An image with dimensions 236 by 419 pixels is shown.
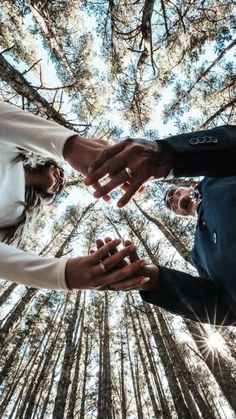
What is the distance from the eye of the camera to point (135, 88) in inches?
330

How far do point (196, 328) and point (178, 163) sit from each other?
8.87 metres

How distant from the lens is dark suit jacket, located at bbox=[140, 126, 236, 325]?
1365mm

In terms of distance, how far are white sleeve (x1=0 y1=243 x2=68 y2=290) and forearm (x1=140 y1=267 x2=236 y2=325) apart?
0.53 meters

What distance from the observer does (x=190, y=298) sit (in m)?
1.62

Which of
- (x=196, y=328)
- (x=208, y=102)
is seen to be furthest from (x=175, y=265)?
(x=208, y=102)

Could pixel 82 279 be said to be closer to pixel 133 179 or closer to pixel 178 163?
pixel 133 179

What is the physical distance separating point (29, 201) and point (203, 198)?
54.8 inches

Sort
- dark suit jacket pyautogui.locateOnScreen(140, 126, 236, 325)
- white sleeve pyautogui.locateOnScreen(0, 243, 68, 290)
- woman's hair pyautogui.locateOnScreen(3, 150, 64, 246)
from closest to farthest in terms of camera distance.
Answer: white sleeve pyautogui.locateOnScreen(0, 243, 68, 290), dark suit jacket pyautogui.locateOnScreen(140, 126, 236, 325), woman's hair pyautogui.locateOnScreen(3, 150, 64, 246)

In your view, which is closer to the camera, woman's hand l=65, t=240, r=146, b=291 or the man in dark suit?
the man in dark suit

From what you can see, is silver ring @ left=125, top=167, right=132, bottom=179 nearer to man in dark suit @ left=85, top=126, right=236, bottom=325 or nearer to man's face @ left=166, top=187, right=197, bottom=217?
man in dark suit @ left=85, top=126, right=236, bottom=325

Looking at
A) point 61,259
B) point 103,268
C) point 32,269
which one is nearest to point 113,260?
point 103,268

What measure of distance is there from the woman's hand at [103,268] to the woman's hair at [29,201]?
3.19 ft

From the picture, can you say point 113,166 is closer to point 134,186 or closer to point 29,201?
point 134,186

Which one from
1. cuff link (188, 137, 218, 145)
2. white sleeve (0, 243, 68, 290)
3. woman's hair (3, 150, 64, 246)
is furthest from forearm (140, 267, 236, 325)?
woman's hair (3, 150, 64, 246)
